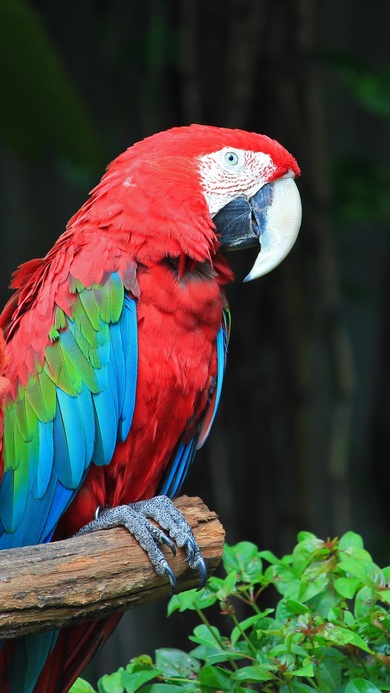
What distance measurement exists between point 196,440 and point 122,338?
0.33 metres

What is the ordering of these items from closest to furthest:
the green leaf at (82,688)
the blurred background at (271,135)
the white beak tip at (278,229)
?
the green leaf at (82,688) < the white beak tip at (278,229) < the blurred background at (271,135)

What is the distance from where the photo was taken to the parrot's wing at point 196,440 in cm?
175

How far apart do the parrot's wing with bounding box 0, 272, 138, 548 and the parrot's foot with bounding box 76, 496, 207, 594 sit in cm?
11

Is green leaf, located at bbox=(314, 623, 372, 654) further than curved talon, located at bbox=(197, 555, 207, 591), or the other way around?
curved talon, located at bbox=(197, 555, 207, 591)

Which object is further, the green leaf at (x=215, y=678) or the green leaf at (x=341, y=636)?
the green leaf at (x=215, y=678)

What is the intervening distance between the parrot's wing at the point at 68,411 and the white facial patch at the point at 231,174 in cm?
26

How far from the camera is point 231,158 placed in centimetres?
165

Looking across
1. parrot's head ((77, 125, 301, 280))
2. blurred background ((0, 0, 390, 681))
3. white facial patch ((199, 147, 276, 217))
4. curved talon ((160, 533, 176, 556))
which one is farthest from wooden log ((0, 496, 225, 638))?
blurred background ((0, 0, 390, 681))

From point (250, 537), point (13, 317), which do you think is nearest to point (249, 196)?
point (13, 317)

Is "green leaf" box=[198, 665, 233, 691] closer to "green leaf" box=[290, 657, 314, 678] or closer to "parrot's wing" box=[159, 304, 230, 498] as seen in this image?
"green leaf" box=[290, 657, 314, 678]

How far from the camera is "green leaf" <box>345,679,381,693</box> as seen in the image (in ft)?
3.93

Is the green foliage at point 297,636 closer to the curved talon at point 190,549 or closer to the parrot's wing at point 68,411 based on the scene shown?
the curved talon at point 190,549

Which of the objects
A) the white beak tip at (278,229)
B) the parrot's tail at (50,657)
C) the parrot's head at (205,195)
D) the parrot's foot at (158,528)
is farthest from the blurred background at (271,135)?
the parrot's foot at (158,528)

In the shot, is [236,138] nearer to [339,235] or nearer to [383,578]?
[383,578]
